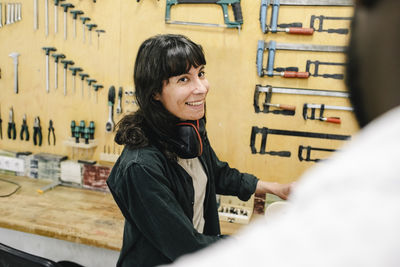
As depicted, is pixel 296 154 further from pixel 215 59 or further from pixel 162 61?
pixel 162 61

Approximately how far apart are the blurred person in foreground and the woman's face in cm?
108

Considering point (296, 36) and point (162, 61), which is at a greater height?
point (296, 36)

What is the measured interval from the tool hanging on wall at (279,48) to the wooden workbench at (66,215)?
3.20 ft

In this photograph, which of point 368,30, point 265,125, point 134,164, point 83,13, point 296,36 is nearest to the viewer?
point 368,30

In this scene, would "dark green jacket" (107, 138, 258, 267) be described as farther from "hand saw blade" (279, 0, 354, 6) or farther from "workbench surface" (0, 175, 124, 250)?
"hand saw blade" (279, 0, 354, 6)

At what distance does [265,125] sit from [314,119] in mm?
306

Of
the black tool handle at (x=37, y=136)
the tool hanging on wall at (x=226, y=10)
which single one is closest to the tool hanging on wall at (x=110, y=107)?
the black tool handle at (x=37, y=136)

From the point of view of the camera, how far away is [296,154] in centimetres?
218

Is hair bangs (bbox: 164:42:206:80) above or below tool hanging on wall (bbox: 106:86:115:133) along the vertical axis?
above

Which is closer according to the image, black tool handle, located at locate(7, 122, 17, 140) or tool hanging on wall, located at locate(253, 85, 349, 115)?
tool hanging on wall, located at locate(253, 85, 349, 115)

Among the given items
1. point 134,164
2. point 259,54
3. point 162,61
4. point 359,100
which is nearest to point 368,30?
point 359,100

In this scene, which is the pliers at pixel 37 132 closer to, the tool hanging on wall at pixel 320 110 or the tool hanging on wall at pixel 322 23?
the tool hanging on wall at pixel 320 110

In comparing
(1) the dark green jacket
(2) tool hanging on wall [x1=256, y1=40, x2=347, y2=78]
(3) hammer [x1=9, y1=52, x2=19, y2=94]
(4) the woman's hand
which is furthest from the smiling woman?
(3) hammer [x1=9, y1=52, x2=19, y2=94]

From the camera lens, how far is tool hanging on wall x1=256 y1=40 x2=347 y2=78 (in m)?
2.04
